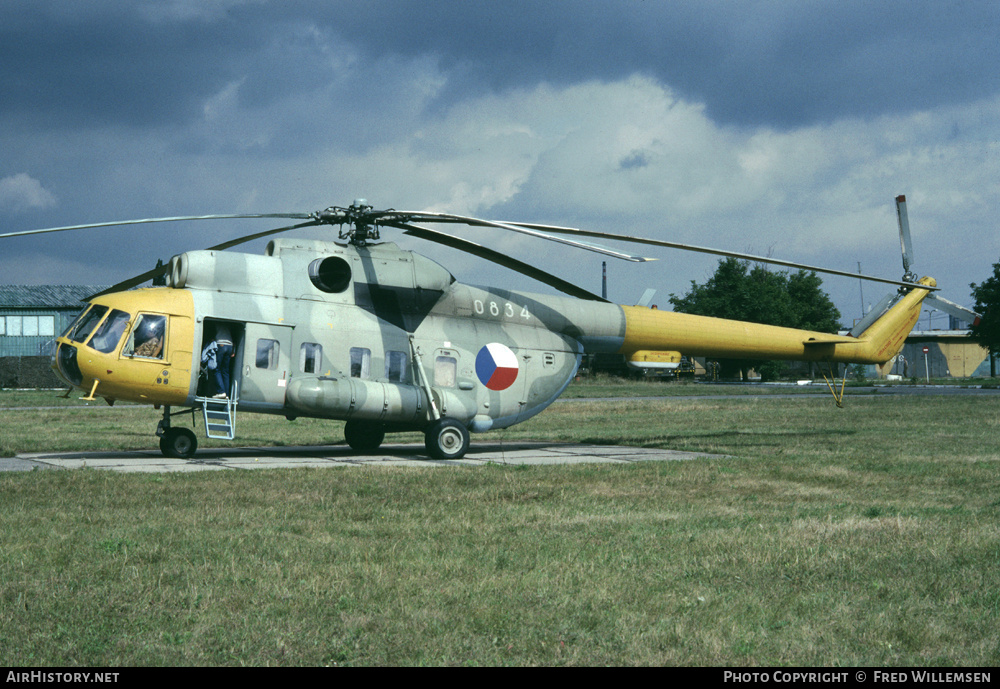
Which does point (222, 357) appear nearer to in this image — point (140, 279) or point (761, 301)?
point (140, 279)

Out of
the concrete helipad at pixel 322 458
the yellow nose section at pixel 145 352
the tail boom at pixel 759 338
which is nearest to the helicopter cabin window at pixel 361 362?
the concrete helipad at pixel 322 458

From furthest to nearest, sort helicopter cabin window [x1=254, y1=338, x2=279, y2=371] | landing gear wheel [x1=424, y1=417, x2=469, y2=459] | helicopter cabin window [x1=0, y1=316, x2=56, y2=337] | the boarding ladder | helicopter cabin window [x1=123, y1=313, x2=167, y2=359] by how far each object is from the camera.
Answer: helicopter cabin window [x1=0, y1=316, x2=56, y2=337]
landing gear wheel [x1=424, y1=417, x2=469, y2=459]
helicopter cabin window [x1=254, y1=338, x2=279, y2=371]
the boarding ladder
helicopter cabin window [x1=123, y1=313, x2=167, y2=359]

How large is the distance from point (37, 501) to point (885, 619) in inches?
355

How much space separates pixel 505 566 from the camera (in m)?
7.20

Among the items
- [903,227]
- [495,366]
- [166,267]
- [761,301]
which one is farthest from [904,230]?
[761,301]

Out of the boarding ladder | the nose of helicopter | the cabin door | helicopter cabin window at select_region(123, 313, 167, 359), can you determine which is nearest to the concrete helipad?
the boarding ladder

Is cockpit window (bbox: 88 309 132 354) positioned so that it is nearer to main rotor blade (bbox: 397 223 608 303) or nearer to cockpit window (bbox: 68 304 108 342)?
cockpit window (bbox: 68 304 108 342)

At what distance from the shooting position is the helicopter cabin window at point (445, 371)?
16.8 m

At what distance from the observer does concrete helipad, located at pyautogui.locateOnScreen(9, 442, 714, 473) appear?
561 inches

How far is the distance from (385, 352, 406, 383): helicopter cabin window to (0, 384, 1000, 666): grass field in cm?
304

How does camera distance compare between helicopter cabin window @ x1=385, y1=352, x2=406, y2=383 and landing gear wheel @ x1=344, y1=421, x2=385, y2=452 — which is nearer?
helicopter cabin window @ x1=385, y1=352, x2=406, y2=383

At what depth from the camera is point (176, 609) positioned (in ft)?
19.4

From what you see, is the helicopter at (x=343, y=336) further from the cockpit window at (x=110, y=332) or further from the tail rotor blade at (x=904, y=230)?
the tail rotor blade at (x=904, y=230)

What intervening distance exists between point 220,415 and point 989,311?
251ft
